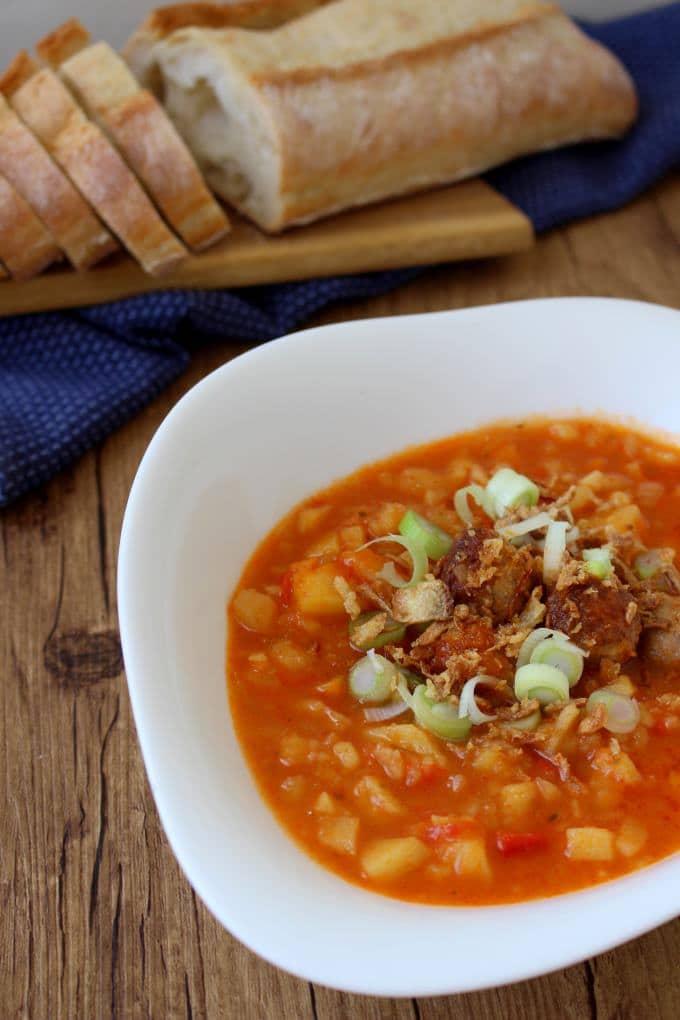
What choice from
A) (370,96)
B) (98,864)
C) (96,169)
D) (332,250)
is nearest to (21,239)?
(96,169)

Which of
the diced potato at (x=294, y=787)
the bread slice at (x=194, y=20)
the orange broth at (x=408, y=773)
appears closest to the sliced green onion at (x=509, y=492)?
the orange broth at (x=408, y=773)

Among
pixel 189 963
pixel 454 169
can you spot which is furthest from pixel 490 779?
pixel 454 169

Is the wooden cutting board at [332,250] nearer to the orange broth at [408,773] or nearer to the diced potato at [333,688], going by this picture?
the orange broth at [408,773]

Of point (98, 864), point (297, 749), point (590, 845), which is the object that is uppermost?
point (297, 749)

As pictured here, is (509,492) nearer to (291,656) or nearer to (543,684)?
(543,684)

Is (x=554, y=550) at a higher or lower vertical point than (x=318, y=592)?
lower

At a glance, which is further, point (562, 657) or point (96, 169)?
point (96, 169)

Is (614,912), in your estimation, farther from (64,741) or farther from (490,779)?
(64,741)
